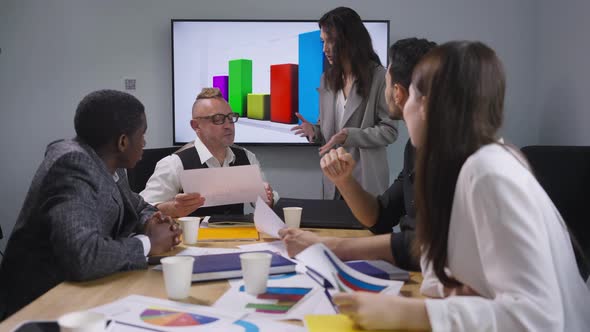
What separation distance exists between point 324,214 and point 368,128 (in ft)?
2.97

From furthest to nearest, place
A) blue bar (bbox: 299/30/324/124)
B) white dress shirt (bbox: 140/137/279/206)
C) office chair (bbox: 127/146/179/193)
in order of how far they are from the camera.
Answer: blue bar (bbox: 299/30/324/124) → office chair (bbox: 127/146/179/193) → white dress shirt (bbox: 140/137/279/206)

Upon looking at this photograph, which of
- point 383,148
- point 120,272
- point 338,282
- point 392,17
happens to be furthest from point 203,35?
point 338,282

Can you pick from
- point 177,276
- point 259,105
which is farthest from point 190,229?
point 259,105

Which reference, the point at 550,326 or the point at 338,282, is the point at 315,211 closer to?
the point at 338,282

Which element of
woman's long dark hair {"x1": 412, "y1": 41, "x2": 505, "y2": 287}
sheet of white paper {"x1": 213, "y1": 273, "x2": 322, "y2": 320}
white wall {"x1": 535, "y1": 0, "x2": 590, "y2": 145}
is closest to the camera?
woman's long dark hair {"x1": 412, "y1": 41, "x2": 505, "y2": 287}

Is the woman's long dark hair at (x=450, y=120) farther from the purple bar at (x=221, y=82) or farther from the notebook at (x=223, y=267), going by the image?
the purple bar at (x=221, y=82)

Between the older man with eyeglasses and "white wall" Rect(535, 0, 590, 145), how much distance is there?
205 centimetres

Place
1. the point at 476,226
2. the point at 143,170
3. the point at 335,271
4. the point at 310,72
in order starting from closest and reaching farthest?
the point at 476,226 → the point at 335,271 → the point at 143,170 → the point at 310,72

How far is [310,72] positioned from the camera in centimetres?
373

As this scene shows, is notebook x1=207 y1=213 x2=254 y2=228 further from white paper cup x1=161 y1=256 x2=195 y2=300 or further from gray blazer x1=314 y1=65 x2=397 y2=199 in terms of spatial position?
gray blazer x1=314 y1=65 x2=397 y2=199

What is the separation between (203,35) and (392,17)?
1301 mm

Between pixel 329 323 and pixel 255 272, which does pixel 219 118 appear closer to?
pixel 255 272

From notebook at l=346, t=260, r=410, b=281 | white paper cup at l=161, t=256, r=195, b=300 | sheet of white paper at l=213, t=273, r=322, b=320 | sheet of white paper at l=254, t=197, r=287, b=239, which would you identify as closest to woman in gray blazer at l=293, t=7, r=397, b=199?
sheet of white paper at l=254, t=197, r=287, b=239

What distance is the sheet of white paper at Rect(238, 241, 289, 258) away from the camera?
1525 mm
